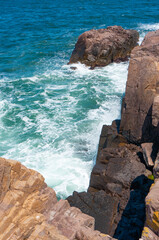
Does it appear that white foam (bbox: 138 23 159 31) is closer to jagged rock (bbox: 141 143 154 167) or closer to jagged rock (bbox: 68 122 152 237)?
jagged rock (bbox: 68 122 152 237)

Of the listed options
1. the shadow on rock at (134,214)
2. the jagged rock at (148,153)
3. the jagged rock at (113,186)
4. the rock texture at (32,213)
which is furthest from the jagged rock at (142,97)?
the rock texture at (32,213)

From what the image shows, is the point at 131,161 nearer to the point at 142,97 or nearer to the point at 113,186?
the point at 113,186

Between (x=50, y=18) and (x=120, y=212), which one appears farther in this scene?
(x=50, y=18)

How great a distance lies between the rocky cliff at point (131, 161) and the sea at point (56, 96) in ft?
8.22

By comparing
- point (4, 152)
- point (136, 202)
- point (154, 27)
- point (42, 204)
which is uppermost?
point (154, 27)

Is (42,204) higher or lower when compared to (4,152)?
higher

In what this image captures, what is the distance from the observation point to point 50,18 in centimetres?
6425

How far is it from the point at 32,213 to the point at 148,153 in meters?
9.50

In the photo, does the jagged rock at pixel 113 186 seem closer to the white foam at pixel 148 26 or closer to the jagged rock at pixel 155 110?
the jagged rock at pixel 155 110

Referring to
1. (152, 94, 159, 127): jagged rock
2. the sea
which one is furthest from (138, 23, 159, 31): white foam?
(152, 94, 159, 127): jagged rock

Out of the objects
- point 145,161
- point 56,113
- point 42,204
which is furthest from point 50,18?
point 42,204

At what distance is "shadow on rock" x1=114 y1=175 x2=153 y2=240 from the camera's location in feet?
44.4

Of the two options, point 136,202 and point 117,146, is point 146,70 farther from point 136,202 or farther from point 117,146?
point 136,202

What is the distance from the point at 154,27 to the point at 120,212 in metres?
47.6
